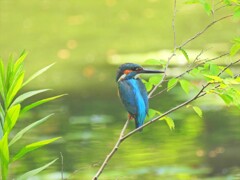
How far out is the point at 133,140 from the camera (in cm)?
926

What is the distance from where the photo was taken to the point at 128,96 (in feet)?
16.6

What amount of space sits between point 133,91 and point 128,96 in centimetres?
9

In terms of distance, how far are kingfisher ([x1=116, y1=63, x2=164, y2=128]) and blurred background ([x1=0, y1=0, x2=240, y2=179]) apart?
56cm

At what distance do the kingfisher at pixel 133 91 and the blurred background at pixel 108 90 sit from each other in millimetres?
563

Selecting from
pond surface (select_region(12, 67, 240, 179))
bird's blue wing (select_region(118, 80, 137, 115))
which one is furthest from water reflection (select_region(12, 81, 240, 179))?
bird's blue wing (select_region(118, 80, 137, 115))

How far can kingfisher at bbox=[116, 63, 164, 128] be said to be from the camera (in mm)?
4965

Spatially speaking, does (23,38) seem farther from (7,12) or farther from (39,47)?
(7,12)

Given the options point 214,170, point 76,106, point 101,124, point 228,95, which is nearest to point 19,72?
point 228,95

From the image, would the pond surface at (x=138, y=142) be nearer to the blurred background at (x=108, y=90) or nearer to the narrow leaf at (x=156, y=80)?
the blurred background at (x=108, y=90)

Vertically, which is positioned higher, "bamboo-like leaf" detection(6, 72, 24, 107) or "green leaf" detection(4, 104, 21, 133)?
"bamboo-like leaf" detection(6, 72, 24, 107)

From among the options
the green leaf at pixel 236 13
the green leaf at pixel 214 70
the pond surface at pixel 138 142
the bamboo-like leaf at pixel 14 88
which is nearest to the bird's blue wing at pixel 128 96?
the green leaf at pixel 214 70

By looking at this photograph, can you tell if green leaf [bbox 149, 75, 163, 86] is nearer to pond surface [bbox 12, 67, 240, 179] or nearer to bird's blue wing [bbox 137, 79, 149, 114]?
bird's blue wing [bbox 137, 79, 149, 114]

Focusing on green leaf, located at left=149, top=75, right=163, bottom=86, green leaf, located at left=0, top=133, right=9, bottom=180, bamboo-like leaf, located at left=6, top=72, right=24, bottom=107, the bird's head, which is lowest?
green leaf, located at left=0, top=133, right=9, bottom=180

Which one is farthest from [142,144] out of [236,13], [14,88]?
[14,88]
